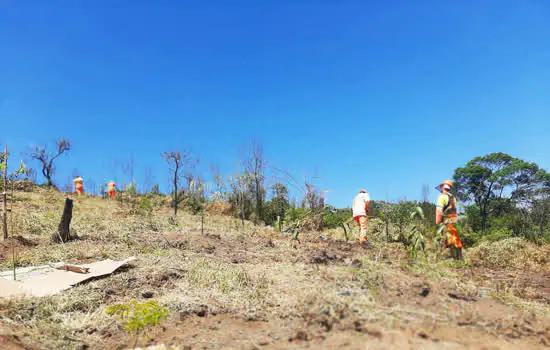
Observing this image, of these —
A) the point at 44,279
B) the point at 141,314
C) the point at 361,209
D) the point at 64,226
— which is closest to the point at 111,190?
the point at 64,226

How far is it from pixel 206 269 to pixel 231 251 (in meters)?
1.71

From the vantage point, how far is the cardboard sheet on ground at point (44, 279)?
14.3ft

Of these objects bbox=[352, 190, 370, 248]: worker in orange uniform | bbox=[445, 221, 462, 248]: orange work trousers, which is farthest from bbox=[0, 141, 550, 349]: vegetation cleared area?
bbox=[352, 190, 370, 248]: worker in orange uniform

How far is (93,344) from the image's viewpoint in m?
3.41

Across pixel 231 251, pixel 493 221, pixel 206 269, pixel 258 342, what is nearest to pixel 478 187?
pixel 493 221

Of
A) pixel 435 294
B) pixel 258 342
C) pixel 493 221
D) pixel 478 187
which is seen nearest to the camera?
pixel 258 342

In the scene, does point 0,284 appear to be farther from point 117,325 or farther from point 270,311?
point 270,311

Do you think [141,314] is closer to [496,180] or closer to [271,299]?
[271,299]

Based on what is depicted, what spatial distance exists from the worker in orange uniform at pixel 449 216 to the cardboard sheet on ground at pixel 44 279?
16.7ft

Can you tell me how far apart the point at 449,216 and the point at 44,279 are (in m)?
6.61

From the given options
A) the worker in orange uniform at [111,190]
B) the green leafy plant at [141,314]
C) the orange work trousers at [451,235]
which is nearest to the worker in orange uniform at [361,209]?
the orange work trousers at [451,235]

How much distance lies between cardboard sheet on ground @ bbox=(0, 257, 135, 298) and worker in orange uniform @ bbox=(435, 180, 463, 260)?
5.09 meters

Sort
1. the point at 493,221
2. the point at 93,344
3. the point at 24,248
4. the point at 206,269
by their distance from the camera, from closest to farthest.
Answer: the point at 93,344 → the point at 206,269 → the point at 24,248 → the point at 493,221

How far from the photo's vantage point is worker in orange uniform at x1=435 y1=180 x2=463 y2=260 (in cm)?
609
